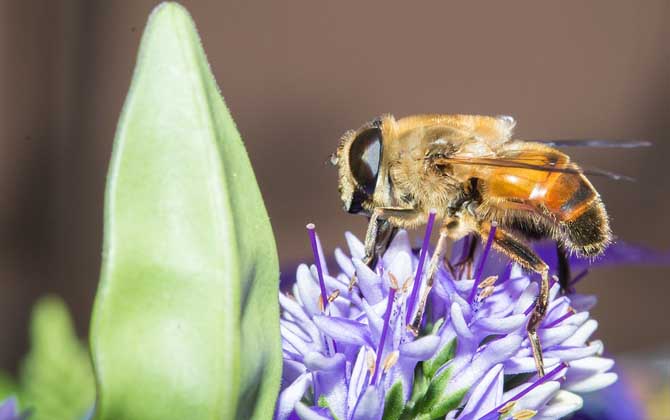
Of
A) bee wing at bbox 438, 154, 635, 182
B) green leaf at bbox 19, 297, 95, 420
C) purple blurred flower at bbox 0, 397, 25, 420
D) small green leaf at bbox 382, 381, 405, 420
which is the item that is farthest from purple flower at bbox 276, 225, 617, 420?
green leaf at bbox 19, 297, 95, 420

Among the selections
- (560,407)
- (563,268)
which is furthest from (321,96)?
(560,407)

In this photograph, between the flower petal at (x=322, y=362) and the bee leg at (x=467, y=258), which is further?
the bee leg at (x=467, y=258)

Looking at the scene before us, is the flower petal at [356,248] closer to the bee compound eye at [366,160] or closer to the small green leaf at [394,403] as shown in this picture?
the bee compound eye at [366,160]

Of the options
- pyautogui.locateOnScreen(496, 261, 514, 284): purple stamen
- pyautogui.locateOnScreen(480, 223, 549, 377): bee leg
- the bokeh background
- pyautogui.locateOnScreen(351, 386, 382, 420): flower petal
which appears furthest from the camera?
the bokeh background

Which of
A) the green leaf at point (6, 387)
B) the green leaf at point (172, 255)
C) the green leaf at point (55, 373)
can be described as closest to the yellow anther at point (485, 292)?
the green leaf at point (172, 255)

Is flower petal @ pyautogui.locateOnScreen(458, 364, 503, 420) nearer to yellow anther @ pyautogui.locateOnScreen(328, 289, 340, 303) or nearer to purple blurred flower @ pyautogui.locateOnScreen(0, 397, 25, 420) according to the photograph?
yellow anther @ pyautogui.locateOnScreen(328, 289, 340, 303)
